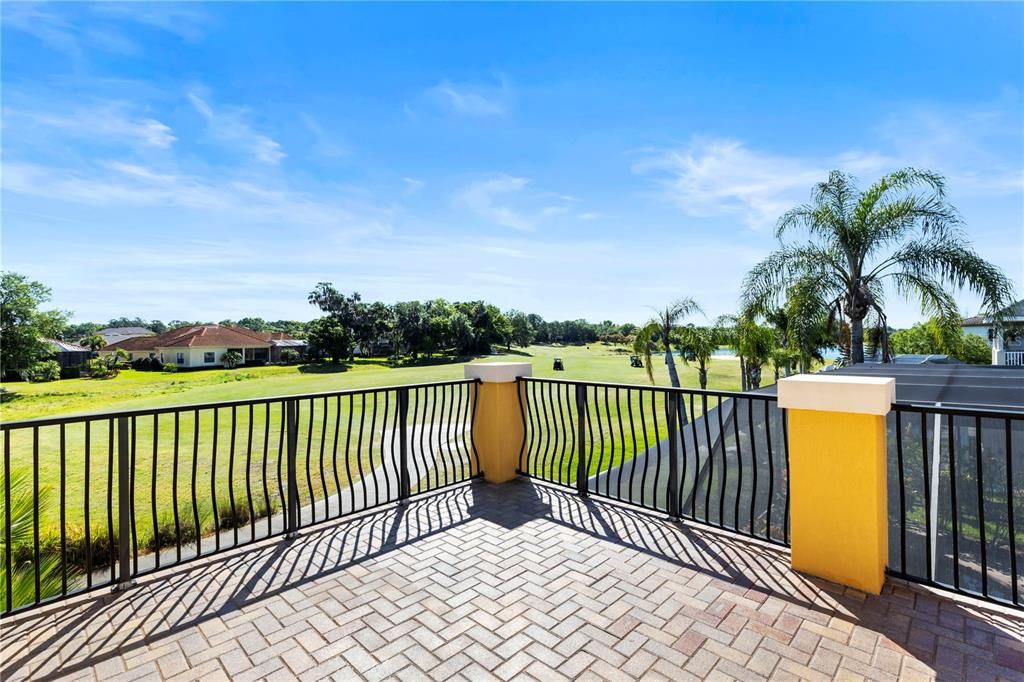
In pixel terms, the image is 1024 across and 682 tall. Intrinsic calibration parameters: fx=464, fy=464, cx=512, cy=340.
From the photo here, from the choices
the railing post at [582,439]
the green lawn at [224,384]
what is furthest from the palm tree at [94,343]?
the railing post at [582,439]

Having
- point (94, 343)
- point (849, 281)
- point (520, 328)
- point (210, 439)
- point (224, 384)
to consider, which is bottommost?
point (210, 439)

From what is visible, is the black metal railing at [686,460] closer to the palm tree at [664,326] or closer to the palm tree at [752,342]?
the palm tree at [752,342]

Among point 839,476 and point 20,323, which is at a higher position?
point 20,323

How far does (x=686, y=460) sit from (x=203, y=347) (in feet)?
168

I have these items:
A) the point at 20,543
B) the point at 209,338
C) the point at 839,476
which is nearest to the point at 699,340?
the point at 839,476

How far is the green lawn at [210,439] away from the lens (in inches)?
157

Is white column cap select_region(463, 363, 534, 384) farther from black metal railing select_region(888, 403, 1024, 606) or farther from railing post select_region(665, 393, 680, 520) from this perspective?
black metal railing select_region(888, 403, 1024, 606)

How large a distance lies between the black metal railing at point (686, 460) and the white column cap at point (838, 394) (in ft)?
0.49

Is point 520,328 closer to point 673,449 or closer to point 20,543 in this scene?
point 673,449

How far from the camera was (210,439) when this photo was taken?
14836mm

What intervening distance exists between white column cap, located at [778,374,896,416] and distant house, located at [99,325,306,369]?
51.9 metres

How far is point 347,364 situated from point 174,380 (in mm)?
13318

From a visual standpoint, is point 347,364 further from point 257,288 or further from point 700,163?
point 700,163

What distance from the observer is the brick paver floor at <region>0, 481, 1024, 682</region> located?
78.3 inches
